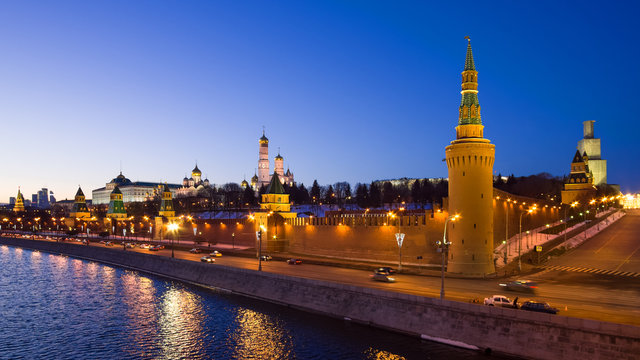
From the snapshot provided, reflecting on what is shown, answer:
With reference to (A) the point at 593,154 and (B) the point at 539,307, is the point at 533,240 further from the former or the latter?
(A) the point at 593,154

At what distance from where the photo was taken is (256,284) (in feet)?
140

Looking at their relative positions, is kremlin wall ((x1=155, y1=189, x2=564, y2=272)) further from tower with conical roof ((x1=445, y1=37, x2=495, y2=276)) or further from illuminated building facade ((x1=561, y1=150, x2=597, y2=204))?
illuminated building facade ((x1=561, y1=150, x2=597, y2=204))

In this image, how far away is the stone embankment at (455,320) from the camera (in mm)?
21469

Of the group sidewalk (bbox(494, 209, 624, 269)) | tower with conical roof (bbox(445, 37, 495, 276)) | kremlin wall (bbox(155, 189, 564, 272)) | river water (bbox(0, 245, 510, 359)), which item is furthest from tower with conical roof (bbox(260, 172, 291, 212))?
tower with conical roof (bbox(445, 37, 495, 276))

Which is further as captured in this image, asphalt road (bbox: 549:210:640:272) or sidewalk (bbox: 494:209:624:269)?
sidewalk (bbox: 494:209:624:269)

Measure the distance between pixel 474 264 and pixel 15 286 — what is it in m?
48.4

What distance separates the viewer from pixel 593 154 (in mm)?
152500

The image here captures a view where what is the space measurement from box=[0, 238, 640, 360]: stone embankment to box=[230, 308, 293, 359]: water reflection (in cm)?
379

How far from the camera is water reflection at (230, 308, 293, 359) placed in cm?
2753

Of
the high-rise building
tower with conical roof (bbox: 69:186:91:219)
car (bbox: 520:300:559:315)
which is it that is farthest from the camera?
the high-rise building

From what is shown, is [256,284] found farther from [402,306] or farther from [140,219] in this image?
[140,219]

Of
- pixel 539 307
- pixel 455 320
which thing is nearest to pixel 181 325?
pixel 455 320

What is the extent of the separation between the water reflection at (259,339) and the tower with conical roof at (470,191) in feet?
60.1

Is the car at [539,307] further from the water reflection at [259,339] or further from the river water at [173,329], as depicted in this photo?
the water reflection at [259,339]
